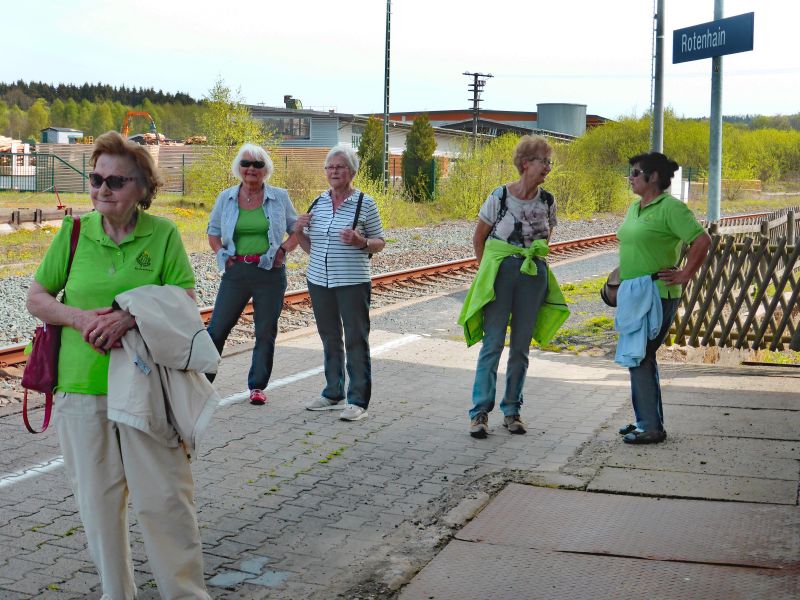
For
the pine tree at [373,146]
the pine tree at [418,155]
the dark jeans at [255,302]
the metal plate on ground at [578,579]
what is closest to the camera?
the metal plate on ground at [578,579]

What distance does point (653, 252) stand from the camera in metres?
6.93

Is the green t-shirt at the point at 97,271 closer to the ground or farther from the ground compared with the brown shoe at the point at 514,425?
farther from the ground

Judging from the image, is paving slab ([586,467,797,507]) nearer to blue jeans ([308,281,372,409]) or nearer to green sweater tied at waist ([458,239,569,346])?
green sweater tied at waist ([458,239,569,346])

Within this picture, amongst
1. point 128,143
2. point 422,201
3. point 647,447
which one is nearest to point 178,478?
point 128,143

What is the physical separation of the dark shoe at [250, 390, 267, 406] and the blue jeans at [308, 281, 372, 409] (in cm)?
64

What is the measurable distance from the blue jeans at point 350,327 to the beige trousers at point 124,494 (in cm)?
359

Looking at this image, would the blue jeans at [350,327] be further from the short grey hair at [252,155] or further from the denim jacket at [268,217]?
the short grey hair at [252,155]

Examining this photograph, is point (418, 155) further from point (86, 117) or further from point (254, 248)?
point (86, 117)

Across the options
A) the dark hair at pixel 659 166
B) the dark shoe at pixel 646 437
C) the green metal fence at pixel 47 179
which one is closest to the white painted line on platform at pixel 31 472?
the dark shoe at pixel 646 437

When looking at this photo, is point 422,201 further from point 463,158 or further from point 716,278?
point 716,278

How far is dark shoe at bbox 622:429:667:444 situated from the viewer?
6898 millimetres

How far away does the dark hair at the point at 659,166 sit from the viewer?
6891mm

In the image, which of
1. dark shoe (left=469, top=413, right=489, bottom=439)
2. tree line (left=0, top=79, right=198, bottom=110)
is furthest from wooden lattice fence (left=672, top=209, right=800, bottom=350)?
tree line (left=0, top=79, right=198, bottom=110)

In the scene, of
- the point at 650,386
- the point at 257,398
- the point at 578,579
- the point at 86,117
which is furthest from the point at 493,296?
the point at 86,117
